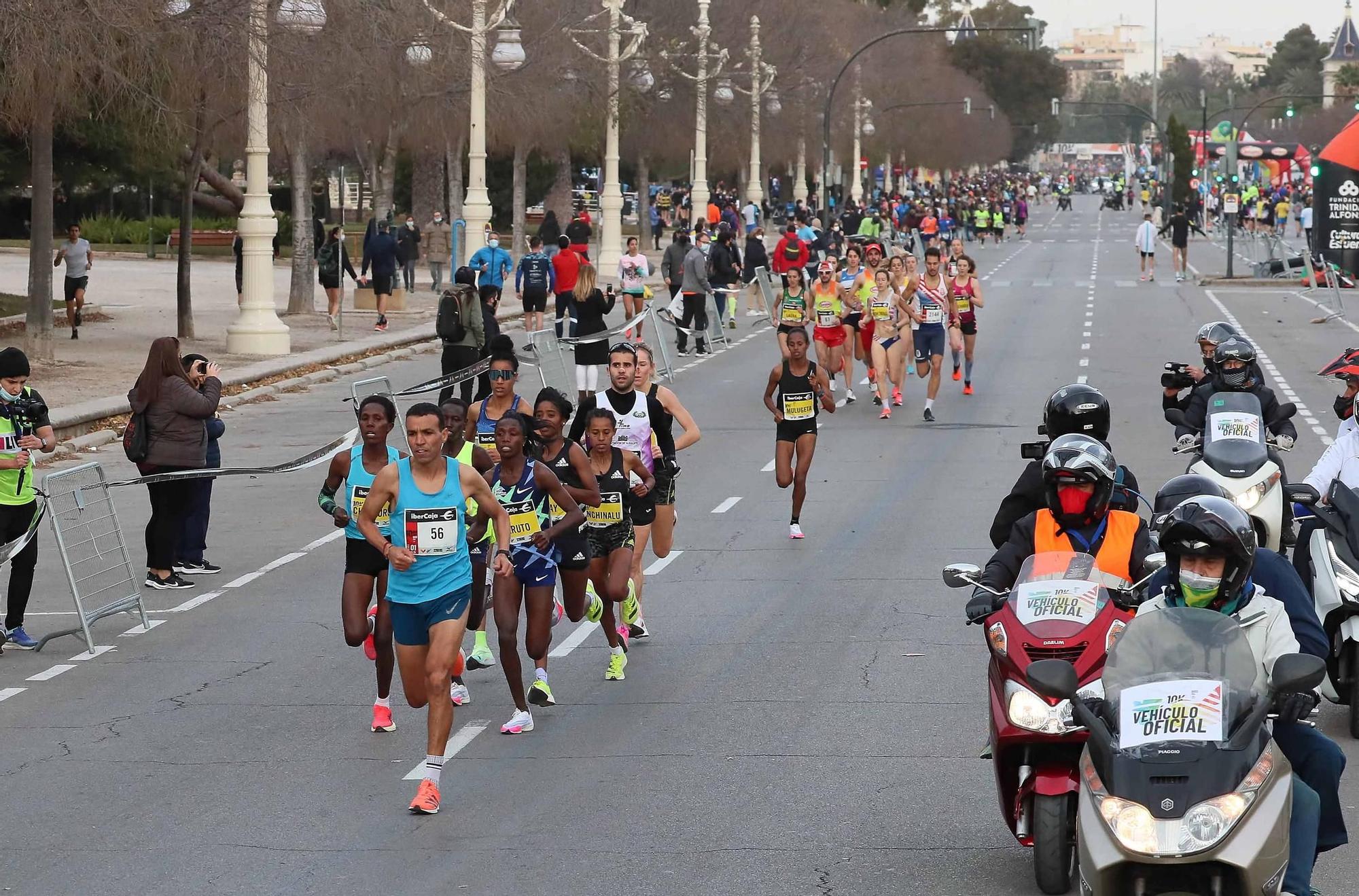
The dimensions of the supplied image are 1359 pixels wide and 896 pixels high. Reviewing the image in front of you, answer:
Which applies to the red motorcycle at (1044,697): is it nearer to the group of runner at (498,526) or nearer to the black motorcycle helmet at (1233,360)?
the group of runner at (498,526)

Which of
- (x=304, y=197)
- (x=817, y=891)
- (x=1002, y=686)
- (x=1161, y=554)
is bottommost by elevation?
(x=817, y=891)

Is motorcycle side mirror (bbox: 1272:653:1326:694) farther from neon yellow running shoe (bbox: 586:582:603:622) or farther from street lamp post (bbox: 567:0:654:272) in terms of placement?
street lamp post (bbox: 567:0:654:272)

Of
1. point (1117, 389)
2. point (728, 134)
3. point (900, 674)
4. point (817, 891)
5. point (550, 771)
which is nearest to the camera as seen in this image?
point (817, 891)

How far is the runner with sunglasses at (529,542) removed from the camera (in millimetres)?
9711

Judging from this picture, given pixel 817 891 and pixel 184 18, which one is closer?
pixel 817 891

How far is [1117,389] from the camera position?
2623 cm

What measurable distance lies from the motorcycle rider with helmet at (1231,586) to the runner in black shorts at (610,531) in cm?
509

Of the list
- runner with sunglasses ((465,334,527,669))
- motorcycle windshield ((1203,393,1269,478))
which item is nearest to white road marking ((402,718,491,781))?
runner with sunglasses ((465,334,527,669))

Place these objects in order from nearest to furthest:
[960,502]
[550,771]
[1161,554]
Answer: [1161,554]
[550,771]
[960,502]

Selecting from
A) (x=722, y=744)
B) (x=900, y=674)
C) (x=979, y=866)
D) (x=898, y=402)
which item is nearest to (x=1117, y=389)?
(x=898, y=402)

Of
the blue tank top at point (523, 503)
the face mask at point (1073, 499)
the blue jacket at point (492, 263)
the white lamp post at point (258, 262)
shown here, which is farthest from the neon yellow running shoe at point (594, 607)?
the blue jacket at point (492, 263)

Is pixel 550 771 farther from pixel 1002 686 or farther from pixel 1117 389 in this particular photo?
pixel 1117 389

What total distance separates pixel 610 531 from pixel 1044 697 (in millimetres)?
4740

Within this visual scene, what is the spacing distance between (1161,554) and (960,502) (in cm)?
1067
